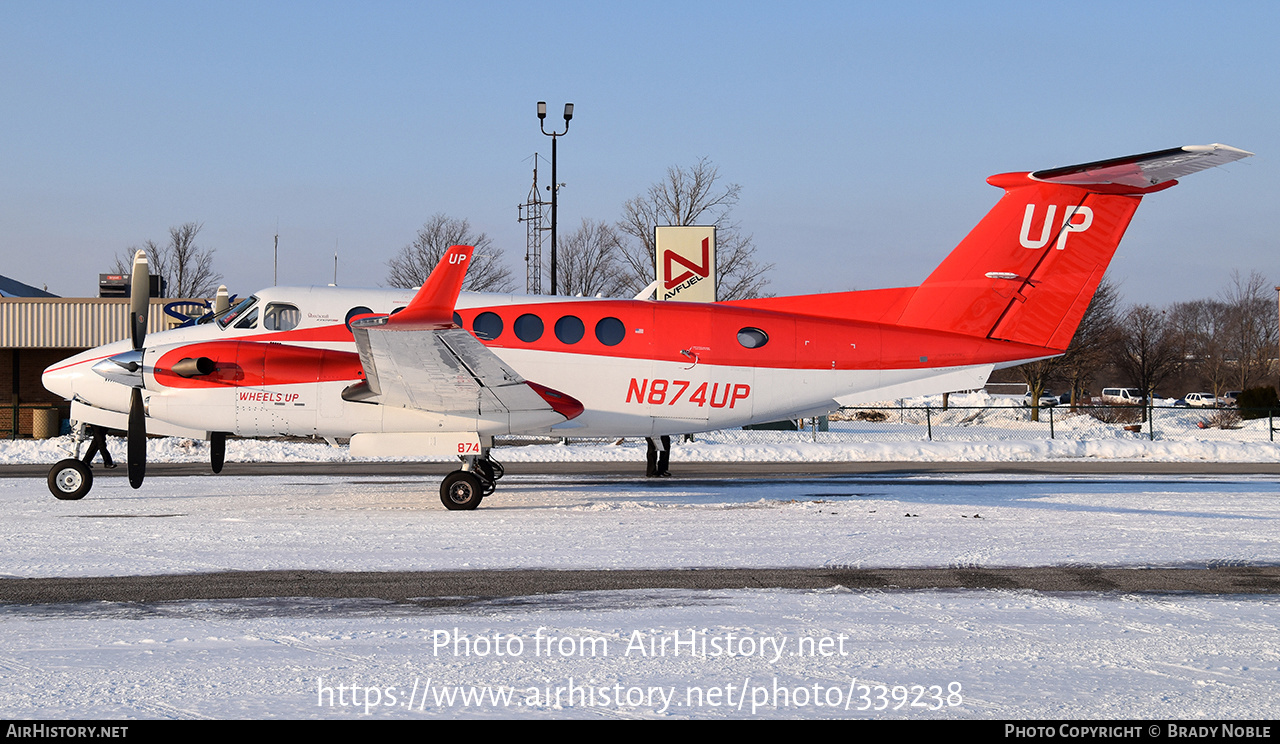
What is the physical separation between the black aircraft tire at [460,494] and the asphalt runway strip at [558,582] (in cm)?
450

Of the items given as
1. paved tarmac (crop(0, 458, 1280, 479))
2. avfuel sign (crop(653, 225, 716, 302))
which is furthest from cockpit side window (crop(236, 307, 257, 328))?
avfuel sign (crop(653, 225, 716, 302))

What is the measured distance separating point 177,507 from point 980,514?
1124 centimetres

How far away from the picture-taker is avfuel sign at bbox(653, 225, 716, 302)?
2812 cm

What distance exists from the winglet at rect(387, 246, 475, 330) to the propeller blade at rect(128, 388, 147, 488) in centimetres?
452

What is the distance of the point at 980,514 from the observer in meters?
13.0

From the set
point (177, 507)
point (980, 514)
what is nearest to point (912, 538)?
point (980, 514)

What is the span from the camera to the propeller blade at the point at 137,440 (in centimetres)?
1258

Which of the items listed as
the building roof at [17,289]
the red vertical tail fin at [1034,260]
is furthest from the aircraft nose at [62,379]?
the building roof at [17,289]

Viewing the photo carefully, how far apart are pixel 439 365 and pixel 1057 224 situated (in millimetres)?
8827

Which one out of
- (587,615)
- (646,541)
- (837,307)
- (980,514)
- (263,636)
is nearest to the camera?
(263,636)

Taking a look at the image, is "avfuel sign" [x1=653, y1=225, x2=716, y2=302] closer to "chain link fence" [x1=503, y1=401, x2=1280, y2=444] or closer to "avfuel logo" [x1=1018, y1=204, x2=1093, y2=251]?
"chain link fence" [x1=503, y1=401, x2=1280, y2=444]

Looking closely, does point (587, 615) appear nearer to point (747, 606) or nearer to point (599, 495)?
point (747, 606)

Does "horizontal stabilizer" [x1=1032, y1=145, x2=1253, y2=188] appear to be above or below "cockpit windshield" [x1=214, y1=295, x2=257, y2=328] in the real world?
above

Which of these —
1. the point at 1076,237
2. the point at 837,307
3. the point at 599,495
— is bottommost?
the point at 599,495
